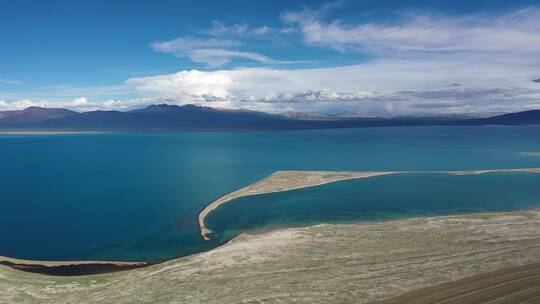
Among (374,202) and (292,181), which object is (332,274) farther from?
(292,181)

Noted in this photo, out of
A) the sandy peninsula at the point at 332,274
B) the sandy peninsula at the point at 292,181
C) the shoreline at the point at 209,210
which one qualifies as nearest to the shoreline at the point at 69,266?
the shoreline at the point at 209,210

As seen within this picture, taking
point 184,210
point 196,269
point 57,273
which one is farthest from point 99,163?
point 196,269

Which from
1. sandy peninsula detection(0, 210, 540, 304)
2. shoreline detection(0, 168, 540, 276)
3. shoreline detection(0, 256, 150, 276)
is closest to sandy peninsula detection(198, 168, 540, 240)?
shoreline detection(0, 168, 540, 276)

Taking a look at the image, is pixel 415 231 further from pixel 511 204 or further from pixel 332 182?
pixel 332 182

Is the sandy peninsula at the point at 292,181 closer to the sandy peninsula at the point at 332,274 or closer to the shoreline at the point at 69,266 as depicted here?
the shoreline at the point at 69,266

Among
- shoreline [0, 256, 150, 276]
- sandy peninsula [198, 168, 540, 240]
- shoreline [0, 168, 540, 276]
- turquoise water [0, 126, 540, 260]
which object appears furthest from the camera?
sandy peninsula [198, 168, 540, 240]

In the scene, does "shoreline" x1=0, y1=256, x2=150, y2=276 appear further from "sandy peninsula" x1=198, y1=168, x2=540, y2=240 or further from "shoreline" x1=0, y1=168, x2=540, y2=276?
"sandy peninsula" x1=198, y1=168, x2=540, y2=240

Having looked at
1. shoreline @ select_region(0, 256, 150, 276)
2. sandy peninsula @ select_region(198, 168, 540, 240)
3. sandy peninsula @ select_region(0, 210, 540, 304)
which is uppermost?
sandy peninsula @ select_region(198, 168, 540, 240)

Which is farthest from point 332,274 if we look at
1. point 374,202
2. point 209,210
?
point 374,202
